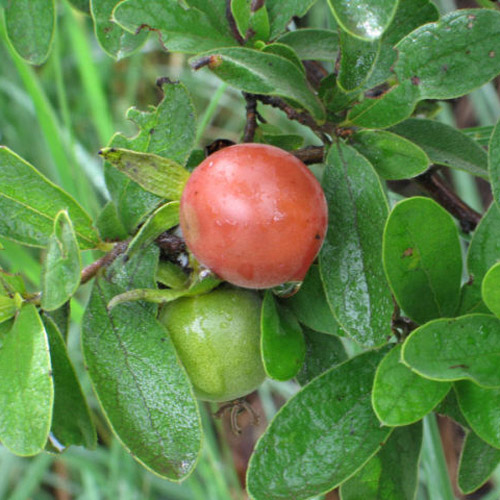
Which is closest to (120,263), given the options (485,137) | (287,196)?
(287,196)

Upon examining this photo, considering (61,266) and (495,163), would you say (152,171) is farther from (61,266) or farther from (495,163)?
(495,163)

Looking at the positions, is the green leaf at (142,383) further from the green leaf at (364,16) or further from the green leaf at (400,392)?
the green leaf at (364,16)

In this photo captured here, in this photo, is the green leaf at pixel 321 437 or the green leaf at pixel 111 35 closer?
the green leaf at pixel 321 437

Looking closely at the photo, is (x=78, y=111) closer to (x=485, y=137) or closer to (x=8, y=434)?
(x=485, y=137)

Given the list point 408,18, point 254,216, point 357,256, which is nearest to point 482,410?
point 357,256

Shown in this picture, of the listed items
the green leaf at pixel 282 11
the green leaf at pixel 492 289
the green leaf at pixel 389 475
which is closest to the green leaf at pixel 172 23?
the green leaf at pixel 282 11
